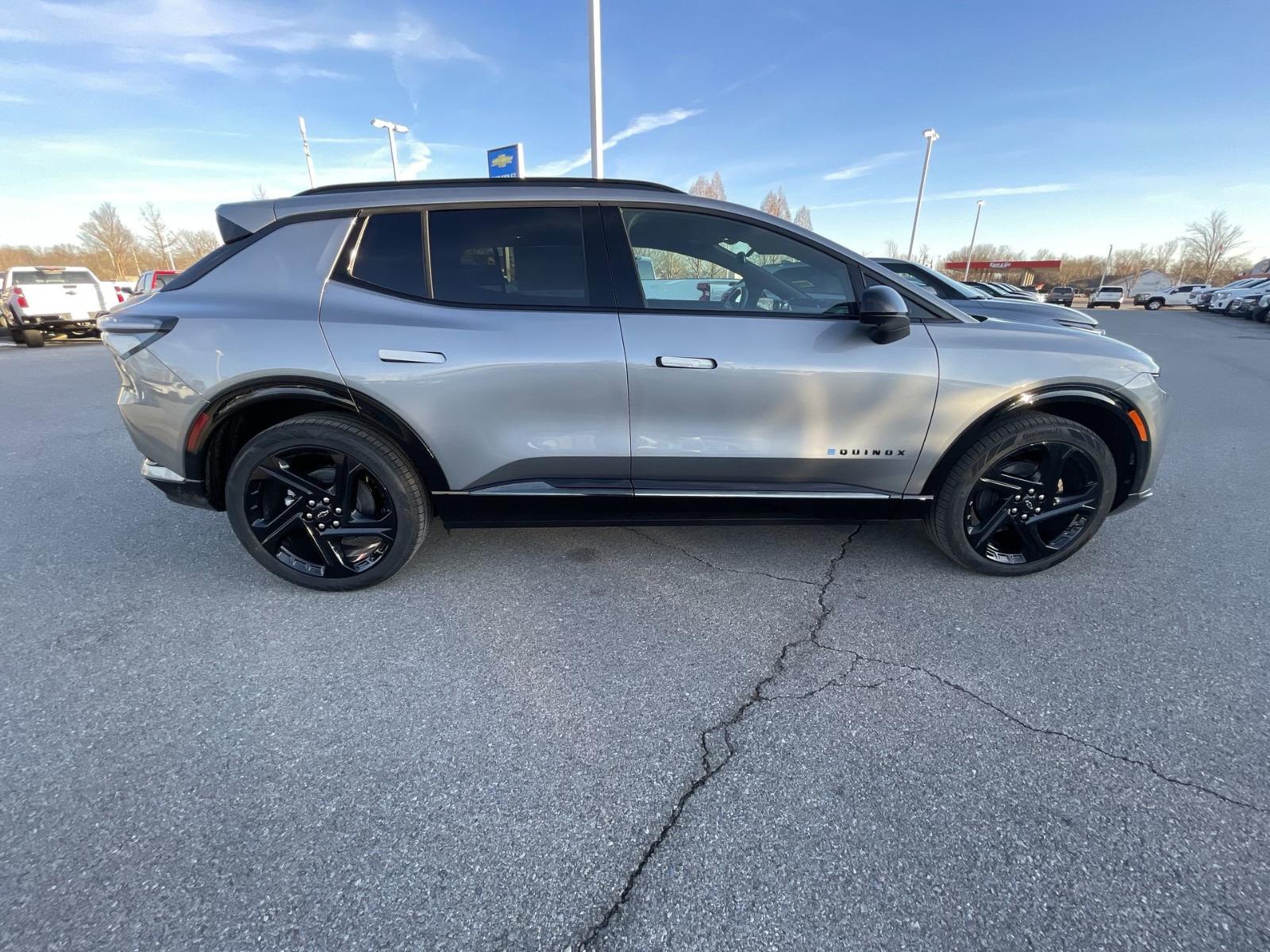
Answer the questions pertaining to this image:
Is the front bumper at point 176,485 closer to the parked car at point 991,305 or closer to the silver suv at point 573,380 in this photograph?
the silver suv at point 573,380

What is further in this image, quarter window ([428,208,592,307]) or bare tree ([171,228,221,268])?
bare tree ([171,228,221,268])

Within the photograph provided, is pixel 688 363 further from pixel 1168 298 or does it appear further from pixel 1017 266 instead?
pixel 1017 266

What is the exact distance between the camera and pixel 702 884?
1.50 meters

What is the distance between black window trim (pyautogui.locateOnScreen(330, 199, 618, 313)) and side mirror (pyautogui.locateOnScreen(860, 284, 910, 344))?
107 centimetres

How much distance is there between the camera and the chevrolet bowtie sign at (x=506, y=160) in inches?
455

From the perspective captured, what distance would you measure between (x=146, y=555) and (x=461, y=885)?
2.94 metres

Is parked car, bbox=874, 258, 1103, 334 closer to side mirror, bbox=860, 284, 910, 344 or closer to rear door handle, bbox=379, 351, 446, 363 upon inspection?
side mirror, bbox=860, 284, 910, 344

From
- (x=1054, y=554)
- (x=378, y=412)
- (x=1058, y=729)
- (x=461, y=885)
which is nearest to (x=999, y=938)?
(x=1058, y=729)

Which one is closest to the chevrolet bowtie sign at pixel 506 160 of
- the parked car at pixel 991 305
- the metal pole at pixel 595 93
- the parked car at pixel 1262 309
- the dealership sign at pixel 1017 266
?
the metal pole at pixel 595 93

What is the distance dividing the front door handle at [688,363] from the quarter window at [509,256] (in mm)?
437

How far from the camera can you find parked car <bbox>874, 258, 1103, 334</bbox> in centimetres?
557

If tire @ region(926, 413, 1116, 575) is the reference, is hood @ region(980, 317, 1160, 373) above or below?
above

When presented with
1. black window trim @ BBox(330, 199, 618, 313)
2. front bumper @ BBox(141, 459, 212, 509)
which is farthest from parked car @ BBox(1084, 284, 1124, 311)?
front bumper @ BBox(141, 459, 212, 509)

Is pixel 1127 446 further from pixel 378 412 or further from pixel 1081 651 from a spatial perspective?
pixel 378 412
